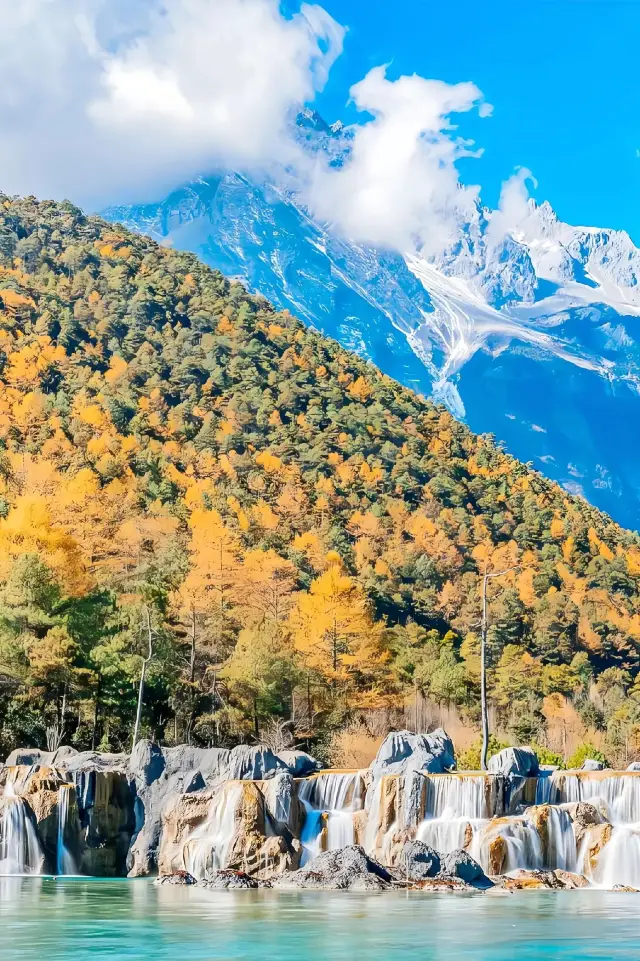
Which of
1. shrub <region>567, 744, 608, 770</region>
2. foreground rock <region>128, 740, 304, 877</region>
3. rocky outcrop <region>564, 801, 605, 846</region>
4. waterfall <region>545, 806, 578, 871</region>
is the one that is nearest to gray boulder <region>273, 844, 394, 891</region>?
waterfall <region>545, 806, 578, 871</region>

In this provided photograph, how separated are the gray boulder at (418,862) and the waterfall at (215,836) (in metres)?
5.63

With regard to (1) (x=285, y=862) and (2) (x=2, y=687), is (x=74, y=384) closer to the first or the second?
(2) (x=2, y=687)

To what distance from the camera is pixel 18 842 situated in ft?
117

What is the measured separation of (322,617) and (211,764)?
19.0 m

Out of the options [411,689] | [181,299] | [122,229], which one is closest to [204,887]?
[411,689]

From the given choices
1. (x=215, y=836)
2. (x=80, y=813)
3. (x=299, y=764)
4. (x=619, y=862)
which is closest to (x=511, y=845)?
(x=619, y=862)

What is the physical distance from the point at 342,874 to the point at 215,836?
245 inches

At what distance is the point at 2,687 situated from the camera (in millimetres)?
48031

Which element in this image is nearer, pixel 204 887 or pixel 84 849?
pixel 204 887

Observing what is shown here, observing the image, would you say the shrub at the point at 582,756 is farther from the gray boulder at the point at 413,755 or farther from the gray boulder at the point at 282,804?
the gray boulder at the point at 282,804

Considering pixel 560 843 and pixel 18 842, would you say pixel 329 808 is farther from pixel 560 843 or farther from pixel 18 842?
pixel 18 842

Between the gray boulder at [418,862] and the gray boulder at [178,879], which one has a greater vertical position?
the gray boulder at [418,862]

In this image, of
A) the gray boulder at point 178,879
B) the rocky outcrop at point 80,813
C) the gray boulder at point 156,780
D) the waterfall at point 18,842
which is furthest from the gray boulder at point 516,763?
the waterfall at point 18,842

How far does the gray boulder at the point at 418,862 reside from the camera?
29172mm
